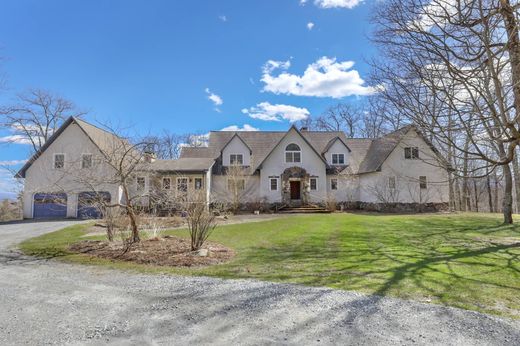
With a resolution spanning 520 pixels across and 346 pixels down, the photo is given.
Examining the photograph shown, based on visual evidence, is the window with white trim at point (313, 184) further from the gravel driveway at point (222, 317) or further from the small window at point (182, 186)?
the gravel driveway at point (222, 317)

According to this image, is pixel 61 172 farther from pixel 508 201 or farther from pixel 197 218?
pixel 508 201

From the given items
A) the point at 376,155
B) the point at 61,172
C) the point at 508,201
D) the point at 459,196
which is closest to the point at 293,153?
the point at 376,155

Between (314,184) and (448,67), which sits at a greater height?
(448,67)

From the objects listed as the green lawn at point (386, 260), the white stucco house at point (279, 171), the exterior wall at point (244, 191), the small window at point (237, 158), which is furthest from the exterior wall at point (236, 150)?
the green lawn at point (386, 260)

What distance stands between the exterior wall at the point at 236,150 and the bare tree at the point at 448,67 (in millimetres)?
19878

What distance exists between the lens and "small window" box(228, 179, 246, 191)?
83.5 ft

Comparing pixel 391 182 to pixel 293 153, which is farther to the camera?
pixel 293 153

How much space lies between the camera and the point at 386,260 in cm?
807

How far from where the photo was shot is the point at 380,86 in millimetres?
7754

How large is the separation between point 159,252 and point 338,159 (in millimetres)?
21267

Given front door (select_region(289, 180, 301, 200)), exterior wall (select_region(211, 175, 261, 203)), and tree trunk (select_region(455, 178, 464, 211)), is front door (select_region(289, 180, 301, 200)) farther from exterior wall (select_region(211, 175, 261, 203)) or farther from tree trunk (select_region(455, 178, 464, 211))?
tree trunk (select_region(455, 178, 464, 211))

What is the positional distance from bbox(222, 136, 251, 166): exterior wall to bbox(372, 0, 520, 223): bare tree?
19.9m

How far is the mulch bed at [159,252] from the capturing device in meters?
8.28

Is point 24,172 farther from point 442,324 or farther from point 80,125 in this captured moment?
point 442,324
